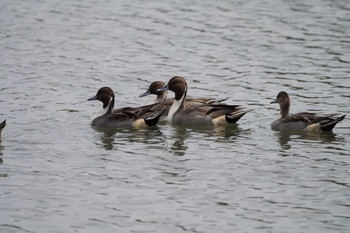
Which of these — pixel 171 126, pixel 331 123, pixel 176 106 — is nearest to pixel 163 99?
pixel 176 106

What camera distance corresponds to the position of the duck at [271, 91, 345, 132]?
647 inches

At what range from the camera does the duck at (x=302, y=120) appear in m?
16.4

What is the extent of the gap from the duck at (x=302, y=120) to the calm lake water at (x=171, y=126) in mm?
173

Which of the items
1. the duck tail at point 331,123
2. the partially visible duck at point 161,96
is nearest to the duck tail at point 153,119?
the partially visible duck at point 161,96

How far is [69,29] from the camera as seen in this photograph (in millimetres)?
25828

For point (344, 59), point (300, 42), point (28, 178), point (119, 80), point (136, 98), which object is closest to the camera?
point (28, 178)

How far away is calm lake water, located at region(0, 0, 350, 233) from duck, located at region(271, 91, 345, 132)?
0.57ft

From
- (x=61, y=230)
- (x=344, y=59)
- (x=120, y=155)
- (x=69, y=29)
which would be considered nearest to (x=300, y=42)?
(x=344, y=59)

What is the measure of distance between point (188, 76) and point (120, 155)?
6.64 meters

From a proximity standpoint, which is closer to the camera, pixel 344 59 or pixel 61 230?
pixel 61 230

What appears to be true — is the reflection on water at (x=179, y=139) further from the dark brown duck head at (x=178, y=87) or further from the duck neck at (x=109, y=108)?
the duck neck at (x=109, y=108)

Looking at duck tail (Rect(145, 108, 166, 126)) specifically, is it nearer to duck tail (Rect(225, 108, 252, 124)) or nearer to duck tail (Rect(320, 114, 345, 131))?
duck tail (Rect(225, 108, 252, 124))

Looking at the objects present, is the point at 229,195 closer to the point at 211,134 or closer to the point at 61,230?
the point at 61,230

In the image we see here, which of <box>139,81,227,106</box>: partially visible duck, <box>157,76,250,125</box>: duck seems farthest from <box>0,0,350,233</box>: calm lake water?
<box>139,81,227,106</box>: partially visible duck
